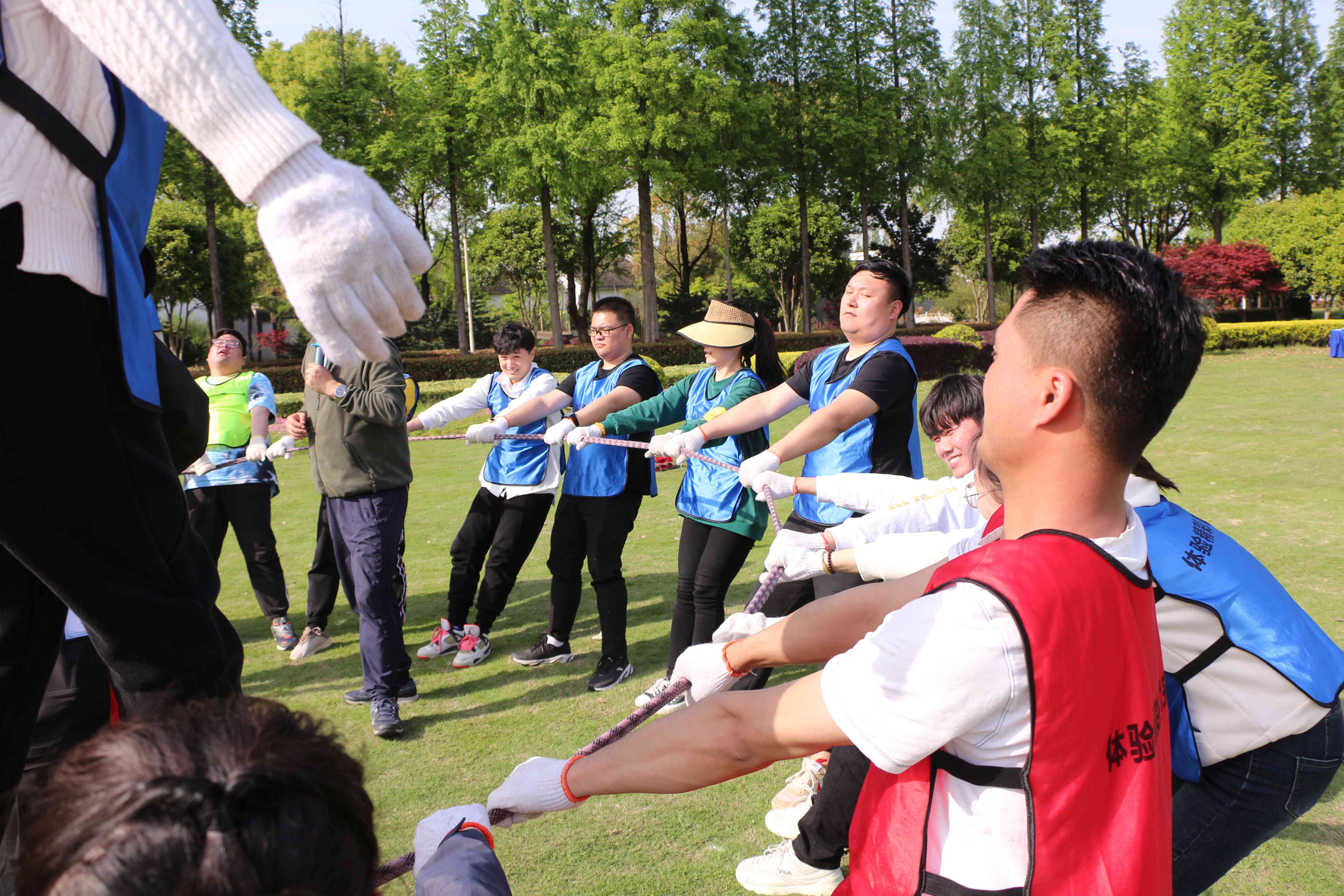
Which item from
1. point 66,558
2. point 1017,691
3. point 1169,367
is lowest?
point 1017,691

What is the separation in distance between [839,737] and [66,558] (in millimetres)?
1307

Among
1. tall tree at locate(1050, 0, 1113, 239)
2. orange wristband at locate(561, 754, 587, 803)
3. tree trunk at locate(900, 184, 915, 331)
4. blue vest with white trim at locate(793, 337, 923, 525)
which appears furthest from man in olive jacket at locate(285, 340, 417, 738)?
tall tree at locate(1050, 0, 1113, 239)

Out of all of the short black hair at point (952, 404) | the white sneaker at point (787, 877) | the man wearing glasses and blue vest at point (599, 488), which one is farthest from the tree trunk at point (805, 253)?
the white sneaker at point (787, 877)

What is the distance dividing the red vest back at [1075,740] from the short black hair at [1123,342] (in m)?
0.24

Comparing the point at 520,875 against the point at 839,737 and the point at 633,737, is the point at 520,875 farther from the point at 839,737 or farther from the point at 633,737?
the point at 839,737

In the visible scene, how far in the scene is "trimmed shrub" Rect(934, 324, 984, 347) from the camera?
2384 cm

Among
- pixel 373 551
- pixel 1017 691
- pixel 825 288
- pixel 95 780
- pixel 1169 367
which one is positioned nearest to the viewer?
pixel 95 780

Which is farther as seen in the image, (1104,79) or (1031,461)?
(1104,79)

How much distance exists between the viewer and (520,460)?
19.5ft

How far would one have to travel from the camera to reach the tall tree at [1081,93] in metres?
36.6

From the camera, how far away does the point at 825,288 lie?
44.6 m

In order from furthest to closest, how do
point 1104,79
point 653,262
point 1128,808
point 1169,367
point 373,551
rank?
point 1104,79 → point 653,262 → point 373,551 → point 1169,367 → point 1128,808

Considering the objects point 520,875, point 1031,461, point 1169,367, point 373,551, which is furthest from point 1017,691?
point 373,551

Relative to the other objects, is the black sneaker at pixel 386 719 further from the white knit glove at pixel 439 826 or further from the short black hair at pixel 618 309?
the white knit glove at pixel 439 826
